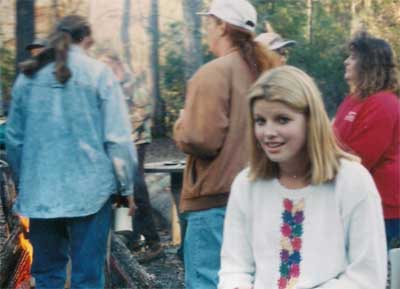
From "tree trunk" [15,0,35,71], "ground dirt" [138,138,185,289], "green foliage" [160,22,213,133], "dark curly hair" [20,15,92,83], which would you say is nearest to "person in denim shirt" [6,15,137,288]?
"dark curly hair" [20,15,92,83]

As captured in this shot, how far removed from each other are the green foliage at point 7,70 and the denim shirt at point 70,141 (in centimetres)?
470

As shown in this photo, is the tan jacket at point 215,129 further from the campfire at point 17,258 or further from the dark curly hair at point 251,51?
the campfire at point 17,258

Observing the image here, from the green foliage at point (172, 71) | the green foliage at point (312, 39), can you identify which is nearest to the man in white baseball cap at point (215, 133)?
the green foliage at point (312, 39)

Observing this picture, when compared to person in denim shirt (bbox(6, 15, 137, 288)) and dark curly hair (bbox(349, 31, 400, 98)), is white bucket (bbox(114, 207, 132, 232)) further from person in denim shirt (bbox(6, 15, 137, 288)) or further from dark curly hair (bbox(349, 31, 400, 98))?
dark curly hair (bbox(349, 31, 400, 98))

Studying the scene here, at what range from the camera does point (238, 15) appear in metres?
4.45

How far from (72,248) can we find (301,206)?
2.09 meters

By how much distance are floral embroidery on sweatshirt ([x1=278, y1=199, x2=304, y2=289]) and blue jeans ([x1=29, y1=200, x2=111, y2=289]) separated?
74.7 inches

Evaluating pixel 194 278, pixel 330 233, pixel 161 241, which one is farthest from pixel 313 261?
pixel 161 241

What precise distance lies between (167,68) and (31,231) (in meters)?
6.60

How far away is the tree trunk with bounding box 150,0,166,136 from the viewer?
1081cm

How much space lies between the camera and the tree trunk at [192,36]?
35.1ft

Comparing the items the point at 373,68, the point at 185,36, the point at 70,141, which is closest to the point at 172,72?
Answer: the point at 185,36

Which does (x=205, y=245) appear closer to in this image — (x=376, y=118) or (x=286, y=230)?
(x=376, y=118)

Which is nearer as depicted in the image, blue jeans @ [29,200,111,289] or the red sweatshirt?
blue jeans @ [29,200,111,289]
